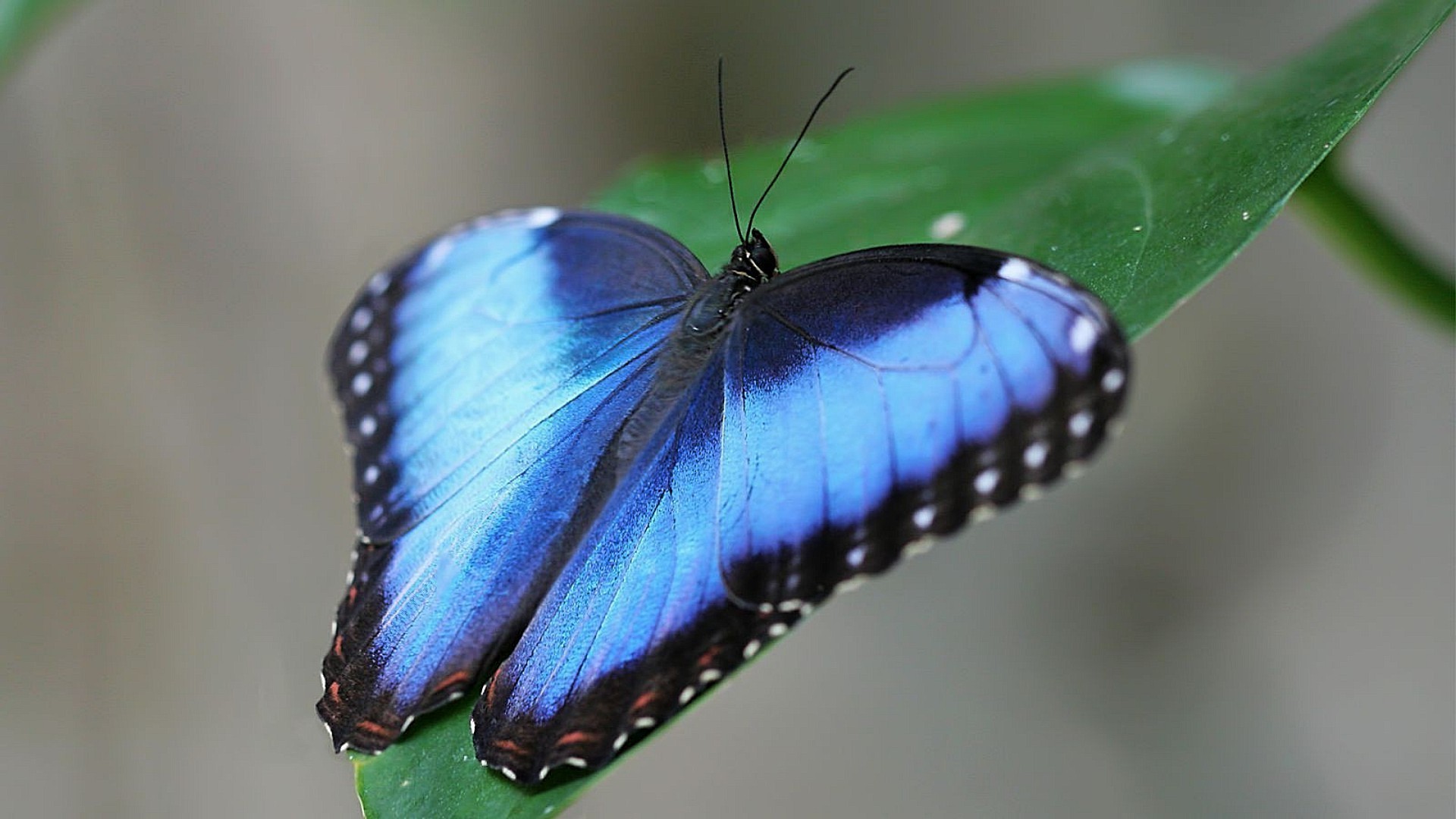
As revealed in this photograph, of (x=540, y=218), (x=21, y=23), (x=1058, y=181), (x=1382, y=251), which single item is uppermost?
(x=21, y=23)

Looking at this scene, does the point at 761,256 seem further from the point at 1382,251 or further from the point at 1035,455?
the point at 1382,251

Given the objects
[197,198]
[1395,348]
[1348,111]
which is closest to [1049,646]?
[1395,348]

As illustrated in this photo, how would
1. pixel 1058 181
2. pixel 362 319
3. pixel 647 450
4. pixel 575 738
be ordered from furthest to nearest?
1. pixel 362 319
2. pixel 1058 181
3. pixel 647 450
4. pixel 575 738

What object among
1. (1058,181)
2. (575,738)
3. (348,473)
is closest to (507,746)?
(575,738)

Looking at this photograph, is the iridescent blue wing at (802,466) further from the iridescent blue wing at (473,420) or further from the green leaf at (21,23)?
the green leaf at (21,23)

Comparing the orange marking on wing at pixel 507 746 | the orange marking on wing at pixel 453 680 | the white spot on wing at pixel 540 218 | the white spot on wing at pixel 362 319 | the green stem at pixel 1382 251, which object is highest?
the white spot on wing at pixel 362 319

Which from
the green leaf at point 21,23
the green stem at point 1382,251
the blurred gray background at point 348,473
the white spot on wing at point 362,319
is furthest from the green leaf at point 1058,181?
the blurred gray background at point 348,473
